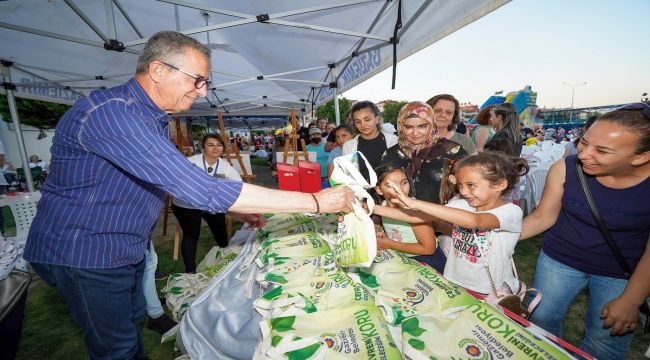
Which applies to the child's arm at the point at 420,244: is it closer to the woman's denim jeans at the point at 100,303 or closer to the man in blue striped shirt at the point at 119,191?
the man in blue striped shirt at the point at 119,191

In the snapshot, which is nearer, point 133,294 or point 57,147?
point 57,147

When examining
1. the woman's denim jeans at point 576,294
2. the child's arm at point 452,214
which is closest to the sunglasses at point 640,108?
the child's arm at point 452,214

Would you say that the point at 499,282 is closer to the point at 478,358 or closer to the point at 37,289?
the point at 478,358

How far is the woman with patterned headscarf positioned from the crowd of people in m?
0.40

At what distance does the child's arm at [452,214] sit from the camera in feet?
5.08

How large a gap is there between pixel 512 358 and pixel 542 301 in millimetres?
1148

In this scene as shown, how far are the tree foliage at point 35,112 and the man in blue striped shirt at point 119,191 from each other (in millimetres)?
26971

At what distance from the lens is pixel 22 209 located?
433 centimetres

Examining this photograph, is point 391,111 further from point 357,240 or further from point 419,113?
point 357,240

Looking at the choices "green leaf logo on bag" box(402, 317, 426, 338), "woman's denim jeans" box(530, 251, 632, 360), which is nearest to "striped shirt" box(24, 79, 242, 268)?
"green leaf logo on bag" box(402, 317, 426, 338)

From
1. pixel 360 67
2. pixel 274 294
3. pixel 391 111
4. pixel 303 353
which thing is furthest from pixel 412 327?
pixel 391 111

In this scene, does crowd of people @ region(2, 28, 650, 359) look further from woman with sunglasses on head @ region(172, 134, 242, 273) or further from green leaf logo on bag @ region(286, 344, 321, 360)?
woman with sunglasses on head @ region(172, 134, 242, 273)

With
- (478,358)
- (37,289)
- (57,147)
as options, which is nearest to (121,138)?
(57,147)

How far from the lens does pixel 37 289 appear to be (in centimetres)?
378
